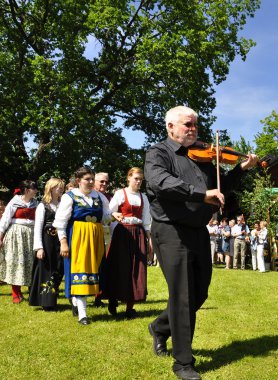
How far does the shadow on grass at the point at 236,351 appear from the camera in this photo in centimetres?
411

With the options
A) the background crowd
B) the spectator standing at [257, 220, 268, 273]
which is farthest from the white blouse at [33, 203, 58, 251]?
the spectator standing at [257, 220, 268, 273]

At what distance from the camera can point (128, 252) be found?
6359 mm

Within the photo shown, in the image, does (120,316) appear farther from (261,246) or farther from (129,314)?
(261,246)

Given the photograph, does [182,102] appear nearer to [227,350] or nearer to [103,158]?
[103,158]

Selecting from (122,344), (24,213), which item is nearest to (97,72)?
(24,213)

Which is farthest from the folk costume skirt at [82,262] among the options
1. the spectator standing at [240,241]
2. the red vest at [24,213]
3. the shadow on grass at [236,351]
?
the spectator standing at [240,241]

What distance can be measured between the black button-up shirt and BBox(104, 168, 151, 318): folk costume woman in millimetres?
2401

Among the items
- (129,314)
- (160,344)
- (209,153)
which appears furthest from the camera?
(129,314)

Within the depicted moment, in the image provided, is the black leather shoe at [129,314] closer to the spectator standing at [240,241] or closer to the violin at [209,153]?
the violin at [209,153]

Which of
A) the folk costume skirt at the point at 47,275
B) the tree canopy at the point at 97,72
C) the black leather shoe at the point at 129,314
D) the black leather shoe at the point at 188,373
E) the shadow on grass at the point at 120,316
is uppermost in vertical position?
the tree canopy at the point at 97,72

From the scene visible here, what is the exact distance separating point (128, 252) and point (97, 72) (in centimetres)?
1781

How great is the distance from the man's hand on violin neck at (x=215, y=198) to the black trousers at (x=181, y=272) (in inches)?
19.1

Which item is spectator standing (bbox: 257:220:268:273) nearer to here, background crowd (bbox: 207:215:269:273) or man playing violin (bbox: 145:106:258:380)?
background crowd (bbox: 207:215:269:273)

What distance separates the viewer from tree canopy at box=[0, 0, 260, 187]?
64.6 ft
